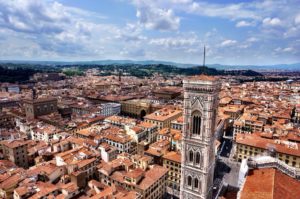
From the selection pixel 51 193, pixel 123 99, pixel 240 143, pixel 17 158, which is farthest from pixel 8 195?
pixel 123 99

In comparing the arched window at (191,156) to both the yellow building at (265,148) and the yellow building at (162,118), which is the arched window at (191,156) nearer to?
the yellow building at (265,148)

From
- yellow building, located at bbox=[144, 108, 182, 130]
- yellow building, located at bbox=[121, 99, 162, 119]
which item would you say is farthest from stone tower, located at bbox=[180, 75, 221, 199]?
yellow building, located at bbox=[121, 99, 162, 119]

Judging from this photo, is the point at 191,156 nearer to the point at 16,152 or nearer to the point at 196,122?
the point at 196,122

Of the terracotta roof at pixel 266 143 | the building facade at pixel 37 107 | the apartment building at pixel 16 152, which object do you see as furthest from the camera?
the building facade at pixel 37 107

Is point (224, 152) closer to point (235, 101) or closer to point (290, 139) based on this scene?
point (290, 139)

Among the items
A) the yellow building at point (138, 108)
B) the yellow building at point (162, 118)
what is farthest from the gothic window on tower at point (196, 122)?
the yellow building at point (138, 108)

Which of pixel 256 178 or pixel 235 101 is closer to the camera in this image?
pixel 256 178
